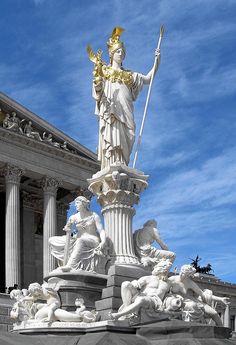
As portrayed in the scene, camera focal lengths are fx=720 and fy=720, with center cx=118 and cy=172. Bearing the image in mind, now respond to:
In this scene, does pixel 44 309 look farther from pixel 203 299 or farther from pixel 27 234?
pixel 27 234

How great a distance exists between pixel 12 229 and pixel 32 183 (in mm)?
9717

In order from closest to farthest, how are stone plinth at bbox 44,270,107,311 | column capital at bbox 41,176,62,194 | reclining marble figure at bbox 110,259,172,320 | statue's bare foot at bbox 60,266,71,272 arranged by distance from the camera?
reclining marble figure at bbox 110,259,172,320 < stone plinth at bbox 44,270,107,311 < statue's bare foot at bbox 60,266,71,272 < column capital at bbox 41,176,62,194

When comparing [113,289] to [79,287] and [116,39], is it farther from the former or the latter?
[116,39]

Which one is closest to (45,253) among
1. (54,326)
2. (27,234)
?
(27,234)

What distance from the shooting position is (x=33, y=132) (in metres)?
58.8

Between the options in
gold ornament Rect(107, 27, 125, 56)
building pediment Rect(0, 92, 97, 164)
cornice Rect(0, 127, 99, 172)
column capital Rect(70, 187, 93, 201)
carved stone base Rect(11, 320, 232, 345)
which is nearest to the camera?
carved stone base Rect(11, 320, 232, 345)

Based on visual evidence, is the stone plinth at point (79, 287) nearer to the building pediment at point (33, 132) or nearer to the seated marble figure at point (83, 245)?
the seated marble figure at point (83, 245)

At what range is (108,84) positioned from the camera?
16.3m

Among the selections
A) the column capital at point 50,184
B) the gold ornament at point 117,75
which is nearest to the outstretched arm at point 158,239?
the gold ornament at point 117,75

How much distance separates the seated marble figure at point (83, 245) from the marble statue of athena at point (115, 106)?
1.62 metres

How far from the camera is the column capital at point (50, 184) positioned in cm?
5775

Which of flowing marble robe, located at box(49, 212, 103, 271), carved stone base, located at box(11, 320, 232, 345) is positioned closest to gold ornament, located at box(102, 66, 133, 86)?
flowing marble robe, located at box(49, 212, 103, 271)

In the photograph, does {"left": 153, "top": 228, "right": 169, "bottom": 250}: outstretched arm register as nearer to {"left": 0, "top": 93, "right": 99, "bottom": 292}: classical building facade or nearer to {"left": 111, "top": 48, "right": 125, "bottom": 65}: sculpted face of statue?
{"left": 111, "top": 48, "right": 125, "bottom": 65}: sculpted face of statue

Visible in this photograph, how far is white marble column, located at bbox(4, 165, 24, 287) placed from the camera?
51.8 metres
